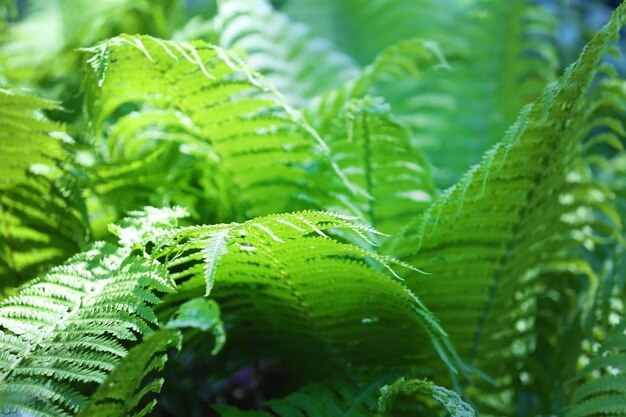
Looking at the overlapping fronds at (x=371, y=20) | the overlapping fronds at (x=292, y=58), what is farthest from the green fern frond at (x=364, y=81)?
the overlapping fronds at (x=371, y=20)

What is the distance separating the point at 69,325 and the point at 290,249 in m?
0.22

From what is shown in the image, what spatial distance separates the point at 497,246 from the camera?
2.68 feet

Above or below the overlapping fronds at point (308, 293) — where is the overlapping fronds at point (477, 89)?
above

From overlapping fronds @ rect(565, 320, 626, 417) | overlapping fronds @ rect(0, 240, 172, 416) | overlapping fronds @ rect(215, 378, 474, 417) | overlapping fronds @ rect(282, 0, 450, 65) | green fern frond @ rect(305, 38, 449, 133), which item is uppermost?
overlapping fronds @ rect(282, 0, 450, 65)

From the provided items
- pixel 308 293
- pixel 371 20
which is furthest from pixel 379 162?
pixel 371 20

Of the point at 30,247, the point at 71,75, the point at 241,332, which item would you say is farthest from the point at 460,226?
the point at 71,75

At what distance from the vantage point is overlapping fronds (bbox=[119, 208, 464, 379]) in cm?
60

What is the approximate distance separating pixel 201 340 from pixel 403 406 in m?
0.28

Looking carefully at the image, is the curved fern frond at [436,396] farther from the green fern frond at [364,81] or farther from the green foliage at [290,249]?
the green fern frond at [364,81]

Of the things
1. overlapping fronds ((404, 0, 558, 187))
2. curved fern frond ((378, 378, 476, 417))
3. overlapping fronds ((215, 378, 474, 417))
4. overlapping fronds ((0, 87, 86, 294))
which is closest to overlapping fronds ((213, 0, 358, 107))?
overlapping fronds ((404, 0, 558, 187))

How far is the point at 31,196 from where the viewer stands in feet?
2.68

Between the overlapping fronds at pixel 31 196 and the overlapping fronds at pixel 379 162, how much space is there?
0.35 metres

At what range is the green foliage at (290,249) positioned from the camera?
1.98 feet

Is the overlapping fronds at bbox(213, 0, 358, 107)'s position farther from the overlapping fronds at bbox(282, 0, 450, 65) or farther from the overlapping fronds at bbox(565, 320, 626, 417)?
the overlapping fronds at bbox(565, 320, 626, 417)
